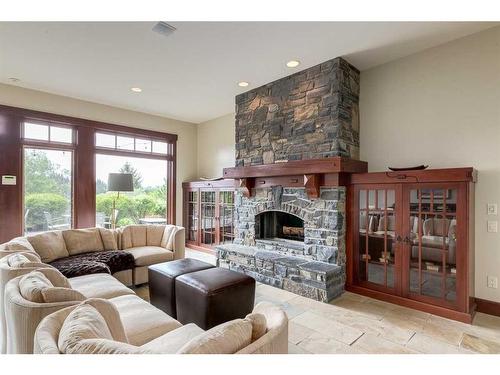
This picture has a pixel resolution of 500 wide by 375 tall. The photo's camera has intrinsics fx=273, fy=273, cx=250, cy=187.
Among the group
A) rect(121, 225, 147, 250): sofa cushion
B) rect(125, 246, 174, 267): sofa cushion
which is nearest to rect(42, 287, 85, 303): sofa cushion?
rect(125, 246, 174, 267): sofa cushion

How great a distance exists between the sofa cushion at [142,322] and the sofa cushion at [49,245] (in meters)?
1.91

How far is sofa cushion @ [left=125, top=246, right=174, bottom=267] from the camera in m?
3.92

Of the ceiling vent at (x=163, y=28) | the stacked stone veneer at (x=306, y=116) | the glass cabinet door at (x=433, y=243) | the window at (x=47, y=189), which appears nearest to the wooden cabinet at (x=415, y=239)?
the glass cabinet door at (x=433, y=243)

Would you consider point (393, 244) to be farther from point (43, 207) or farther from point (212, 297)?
point (43, 207)

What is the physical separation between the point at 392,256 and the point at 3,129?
6033mm

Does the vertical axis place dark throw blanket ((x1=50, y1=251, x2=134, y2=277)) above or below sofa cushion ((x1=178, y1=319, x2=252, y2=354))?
below

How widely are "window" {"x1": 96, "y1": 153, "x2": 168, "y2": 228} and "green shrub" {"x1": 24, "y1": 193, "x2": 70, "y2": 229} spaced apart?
1.98 ft

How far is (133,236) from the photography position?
4.52m

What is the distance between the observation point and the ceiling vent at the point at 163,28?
2785mm

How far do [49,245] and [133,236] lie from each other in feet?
3.83

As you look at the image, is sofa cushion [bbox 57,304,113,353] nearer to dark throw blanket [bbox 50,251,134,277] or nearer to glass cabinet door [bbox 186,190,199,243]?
dark throw blanket [bbox 50,251,134,277]

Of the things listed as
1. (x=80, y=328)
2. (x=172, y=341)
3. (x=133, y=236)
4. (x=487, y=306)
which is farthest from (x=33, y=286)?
(x=487, y=306)

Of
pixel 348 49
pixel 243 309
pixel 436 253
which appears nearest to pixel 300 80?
pixel 348 49
